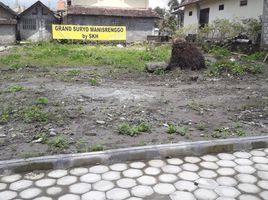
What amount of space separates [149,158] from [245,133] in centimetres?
170

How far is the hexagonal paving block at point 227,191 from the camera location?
3148mm

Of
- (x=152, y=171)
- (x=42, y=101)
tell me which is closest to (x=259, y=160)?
(x=152, y=171)

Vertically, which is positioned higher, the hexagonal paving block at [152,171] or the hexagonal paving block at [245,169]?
the hexagonal paving block at [152,171]

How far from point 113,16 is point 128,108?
22.4 meters

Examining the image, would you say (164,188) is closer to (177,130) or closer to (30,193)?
(30,193)

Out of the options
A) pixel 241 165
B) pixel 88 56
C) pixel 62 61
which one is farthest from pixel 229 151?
pixel 88 56

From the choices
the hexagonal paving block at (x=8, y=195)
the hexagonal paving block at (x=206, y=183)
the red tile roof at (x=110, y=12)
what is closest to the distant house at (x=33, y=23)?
the red tile roof at (x=110, y=12)

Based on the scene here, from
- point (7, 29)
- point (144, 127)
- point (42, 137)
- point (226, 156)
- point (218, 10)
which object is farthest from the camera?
point (7, 29)

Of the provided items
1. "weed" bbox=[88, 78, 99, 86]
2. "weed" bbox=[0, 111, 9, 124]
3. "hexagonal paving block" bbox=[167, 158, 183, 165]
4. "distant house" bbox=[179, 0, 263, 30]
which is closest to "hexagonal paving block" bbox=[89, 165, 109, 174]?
"hexagonal paving block" bbox=[167, 158, 183, 165]

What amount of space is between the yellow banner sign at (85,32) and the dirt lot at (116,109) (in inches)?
570

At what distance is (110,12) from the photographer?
89.5 ft

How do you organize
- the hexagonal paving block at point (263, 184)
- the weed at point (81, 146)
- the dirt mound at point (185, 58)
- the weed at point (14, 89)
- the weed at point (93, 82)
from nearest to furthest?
1. the hexagonal paving block at point (263, 184)
2. the weed at point (81, 146)
3. the weed at point (14, 89)
4. the weed at point (93, 82)
5. the dirt mound at point (185, 58)

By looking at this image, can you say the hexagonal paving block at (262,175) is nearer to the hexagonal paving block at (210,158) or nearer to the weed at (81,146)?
the hexagonal paving block at (210,158)

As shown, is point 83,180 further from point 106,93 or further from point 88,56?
point 88,56
